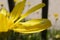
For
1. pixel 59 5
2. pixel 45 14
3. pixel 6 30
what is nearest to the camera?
pixel 6 30

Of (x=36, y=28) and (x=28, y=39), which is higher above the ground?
(x=36, y=28)

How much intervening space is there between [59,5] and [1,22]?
1839 mm

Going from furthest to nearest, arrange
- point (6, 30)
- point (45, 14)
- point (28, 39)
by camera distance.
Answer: point (28, 39) → point (45, 14) → point (6, 30)

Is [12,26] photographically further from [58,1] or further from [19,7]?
[58,1]

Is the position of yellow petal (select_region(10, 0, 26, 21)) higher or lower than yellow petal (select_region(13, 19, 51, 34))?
higher

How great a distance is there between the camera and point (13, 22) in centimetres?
31

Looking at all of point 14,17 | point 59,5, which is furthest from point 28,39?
point 59,5

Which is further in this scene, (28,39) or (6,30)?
(28,39)

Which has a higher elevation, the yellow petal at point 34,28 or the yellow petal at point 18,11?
the yellow petal at point 18,11

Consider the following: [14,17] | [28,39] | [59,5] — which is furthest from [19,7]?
[59,5]

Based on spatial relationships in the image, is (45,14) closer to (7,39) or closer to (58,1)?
(7,39)

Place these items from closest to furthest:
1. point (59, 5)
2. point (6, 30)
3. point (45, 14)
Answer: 1. point (6, 30)
2. point (45, 14)
3. point (59, 5)

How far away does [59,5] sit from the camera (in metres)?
2.08

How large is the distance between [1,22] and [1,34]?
0.02 m
